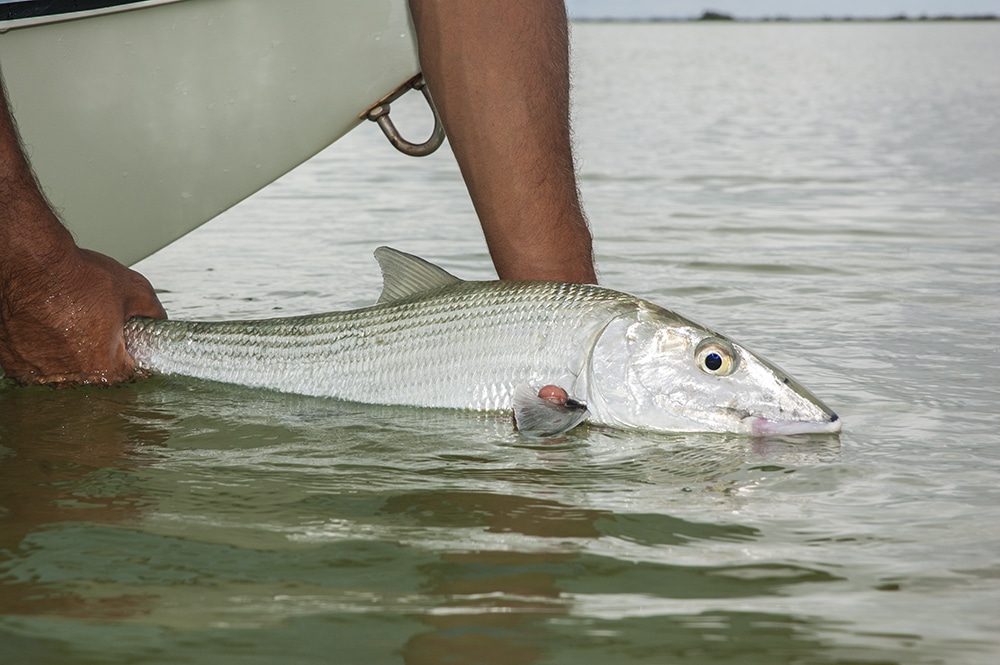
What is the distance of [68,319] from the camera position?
13.6ft

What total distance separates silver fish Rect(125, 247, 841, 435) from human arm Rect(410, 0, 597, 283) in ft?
1.86

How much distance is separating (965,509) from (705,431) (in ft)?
2.88

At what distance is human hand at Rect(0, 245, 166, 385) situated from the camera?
4.11 metres

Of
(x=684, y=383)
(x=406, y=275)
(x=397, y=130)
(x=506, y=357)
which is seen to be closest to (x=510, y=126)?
(x=406, y=275)

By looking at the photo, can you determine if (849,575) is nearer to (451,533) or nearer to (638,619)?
(638,619)

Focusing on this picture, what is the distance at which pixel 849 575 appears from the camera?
8.16 ft

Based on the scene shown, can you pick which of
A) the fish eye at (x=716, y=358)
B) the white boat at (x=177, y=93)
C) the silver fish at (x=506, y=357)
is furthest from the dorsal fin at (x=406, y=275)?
the white boat at (x=177, y=93)

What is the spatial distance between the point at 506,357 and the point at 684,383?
58 centimetres

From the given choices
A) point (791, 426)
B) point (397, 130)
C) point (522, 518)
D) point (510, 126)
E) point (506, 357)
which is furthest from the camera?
point (397, 130)

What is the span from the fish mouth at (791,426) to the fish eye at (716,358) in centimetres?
17

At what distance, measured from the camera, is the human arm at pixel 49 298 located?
412cm

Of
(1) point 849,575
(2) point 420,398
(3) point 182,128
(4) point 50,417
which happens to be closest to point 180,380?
(4) point 50,417

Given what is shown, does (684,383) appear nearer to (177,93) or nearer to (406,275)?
(406,275)

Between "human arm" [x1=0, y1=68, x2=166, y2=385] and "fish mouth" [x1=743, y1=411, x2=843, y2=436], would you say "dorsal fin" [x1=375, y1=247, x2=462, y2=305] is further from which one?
"fish mouth" [x1=743, y1=411, x2=843, y2=436]
